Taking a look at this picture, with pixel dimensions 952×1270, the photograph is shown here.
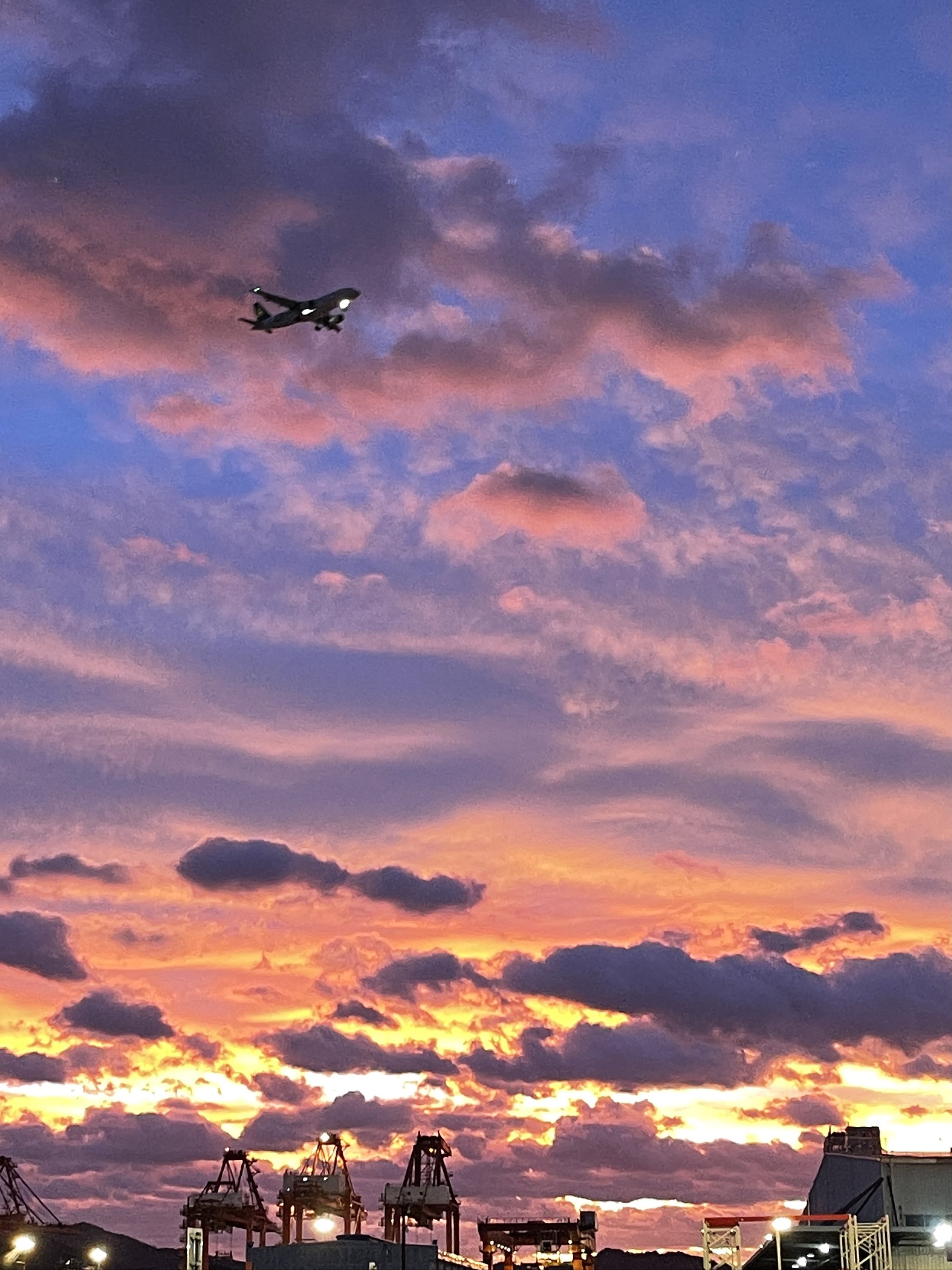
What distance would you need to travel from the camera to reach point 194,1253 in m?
101

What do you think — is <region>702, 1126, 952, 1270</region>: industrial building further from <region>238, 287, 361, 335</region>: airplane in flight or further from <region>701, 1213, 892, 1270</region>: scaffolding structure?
<region>238, 287, 361, 335</region>: airplane in flight

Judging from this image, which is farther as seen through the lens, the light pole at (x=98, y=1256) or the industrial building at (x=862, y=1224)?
the light pole at (x=98, y=1256)

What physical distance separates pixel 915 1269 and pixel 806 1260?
7.09 metres

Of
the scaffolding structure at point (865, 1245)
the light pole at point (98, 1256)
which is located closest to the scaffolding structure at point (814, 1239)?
the scaffolding structure at point (865, 1245)

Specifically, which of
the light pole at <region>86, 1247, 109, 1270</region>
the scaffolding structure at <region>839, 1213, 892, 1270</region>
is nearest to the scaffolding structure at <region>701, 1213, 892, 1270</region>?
the scaffolding structure at <region>839, 1213, 892, 1270</region>

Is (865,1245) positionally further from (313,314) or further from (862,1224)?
(313,314)

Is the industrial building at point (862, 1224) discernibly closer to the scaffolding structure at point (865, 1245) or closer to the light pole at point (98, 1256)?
the scaffolding structure at point (865, 1245)

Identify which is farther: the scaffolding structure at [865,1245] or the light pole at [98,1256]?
the light pole at [98,1256]

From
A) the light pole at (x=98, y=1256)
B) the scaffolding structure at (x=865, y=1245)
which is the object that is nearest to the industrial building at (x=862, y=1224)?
the scaffolding structure at (x=865, y=1245)

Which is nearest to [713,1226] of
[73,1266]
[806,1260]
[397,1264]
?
[806,1260]

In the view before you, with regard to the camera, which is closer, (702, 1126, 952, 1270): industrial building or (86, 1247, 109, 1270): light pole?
(702, 1126, 952, 1270): industrial building

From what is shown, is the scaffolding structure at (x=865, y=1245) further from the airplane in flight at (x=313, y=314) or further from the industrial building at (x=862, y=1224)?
the airplane in flight at (x=313, y=314)

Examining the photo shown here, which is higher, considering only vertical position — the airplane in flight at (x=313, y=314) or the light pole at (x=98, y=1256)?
the airplane in flight at (x=313, y=314)

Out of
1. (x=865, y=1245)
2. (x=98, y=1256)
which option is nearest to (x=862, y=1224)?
(x=865, y=1245)
